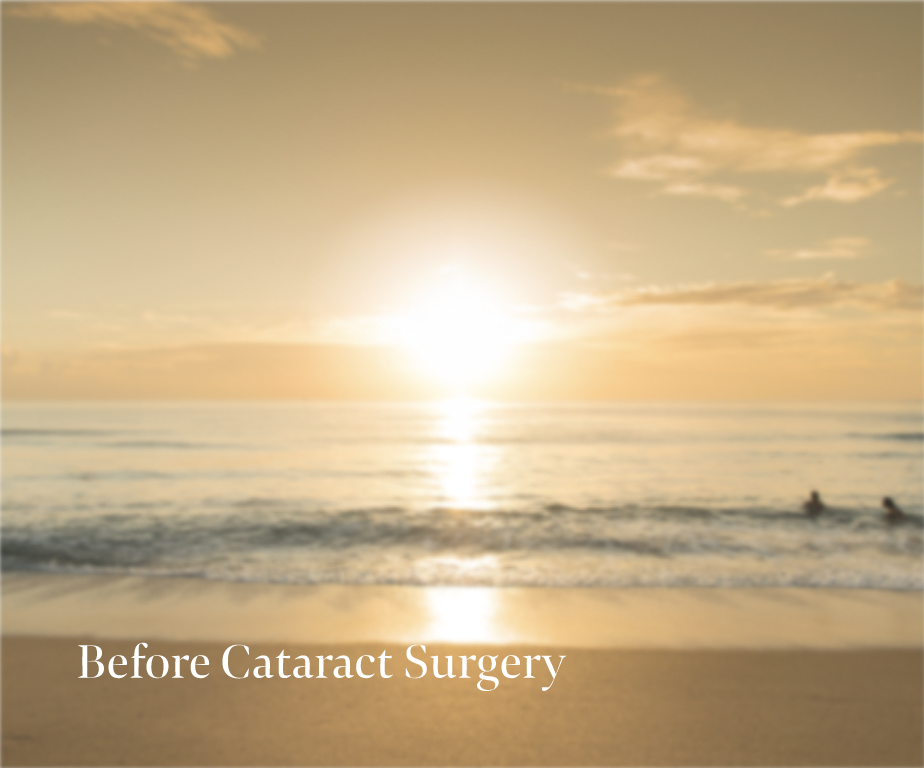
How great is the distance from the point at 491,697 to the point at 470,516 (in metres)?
12.2

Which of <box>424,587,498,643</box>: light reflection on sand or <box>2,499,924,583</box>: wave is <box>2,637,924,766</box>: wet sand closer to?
<box>424,587,498,643</box>: light reflection on sand

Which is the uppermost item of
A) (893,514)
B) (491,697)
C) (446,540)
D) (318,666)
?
(893,514)

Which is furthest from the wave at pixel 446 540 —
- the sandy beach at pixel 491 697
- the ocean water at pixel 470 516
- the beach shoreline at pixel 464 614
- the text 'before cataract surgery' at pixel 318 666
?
the text 'before cataract surgery' at pixel 318 666

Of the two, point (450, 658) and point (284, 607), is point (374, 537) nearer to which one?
point (284, 607)

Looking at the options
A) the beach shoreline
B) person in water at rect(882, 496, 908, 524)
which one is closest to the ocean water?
person in water at rect(882, 496, 908, 524)

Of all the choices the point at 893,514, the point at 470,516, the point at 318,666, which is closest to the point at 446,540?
the point at 470,516

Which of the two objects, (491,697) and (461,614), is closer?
(491,697)

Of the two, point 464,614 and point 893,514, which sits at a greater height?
point 893,514

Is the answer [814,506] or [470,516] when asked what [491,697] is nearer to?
[470,516]

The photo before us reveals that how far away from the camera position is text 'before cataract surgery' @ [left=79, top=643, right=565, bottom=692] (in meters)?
6.72

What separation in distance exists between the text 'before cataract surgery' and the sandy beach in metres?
0.08

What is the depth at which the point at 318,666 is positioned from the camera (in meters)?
6.95

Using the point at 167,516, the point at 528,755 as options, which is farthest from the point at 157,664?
the point at 167,516

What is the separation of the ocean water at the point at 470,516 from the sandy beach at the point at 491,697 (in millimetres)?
2830
